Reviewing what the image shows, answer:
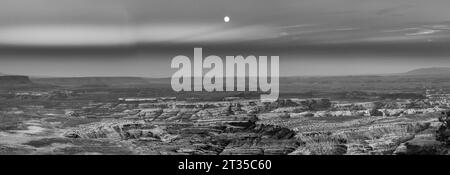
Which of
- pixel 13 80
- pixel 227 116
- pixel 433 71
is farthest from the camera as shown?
pixel 227 116

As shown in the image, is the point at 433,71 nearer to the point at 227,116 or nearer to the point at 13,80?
the point at 227,116

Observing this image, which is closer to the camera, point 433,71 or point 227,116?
point 433,71

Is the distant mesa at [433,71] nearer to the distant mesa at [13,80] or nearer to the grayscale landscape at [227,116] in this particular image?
the grayscale landscape at [227,116]

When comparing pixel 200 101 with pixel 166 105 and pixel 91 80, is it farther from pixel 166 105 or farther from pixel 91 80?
pixel 91 80

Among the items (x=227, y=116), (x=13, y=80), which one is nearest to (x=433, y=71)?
(x=227, y=116)

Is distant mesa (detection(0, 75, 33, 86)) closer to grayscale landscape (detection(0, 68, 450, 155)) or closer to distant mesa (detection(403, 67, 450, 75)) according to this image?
grayscale landscape (detection(0, 68, 450, 155))

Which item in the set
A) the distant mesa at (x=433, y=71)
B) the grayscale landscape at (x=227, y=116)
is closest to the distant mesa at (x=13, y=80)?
the grayscale landscape at (x=227, y=116)

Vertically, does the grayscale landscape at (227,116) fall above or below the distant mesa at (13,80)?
below

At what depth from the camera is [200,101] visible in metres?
11.9

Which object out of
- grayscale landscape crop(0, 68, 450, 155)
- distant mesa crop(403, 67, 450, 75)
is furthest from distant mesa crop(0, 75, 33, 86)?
distant mesa crop(403, 67, 450, 75)

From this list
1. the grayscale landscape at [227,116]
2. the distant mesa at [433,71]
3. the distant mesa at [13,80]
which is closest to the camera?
Answer: the grayscale landscape at [227,116]

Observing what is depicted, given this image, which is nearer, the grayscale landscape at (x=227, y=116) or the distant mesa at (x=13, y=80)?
the grayscale landscape at (x=227, y=116)

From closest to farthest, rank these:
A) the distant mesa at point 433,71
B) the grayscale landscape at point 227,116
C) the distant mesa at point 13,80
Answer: the grayscale landscape at point 227,116
the distant mesa at point 13,80
the distant mesa at point 433,71

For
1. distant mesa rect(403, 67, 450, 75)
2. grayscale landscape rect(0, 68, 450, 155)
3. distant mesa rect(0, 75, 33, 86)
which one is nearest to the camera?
grayscale landscape rect(0, 68, 450, 155)
